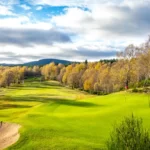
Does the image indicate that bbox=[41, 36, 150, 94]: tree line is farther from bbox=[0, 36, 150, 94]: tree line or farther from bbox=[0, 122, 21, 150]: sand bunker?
bbox=[0, 122, 21, 150]: sand bunker

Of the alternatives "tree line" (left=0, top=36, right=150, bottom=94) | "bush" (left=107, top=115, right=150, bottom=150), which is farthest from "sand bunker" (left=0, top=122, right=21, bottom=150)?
"tree line" (left=0, top=36, right=150, bottom=94)

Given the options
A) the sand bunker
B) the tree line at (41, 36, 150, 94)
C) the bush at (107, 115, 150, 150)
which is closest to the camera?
the bush at (107, 115, 150, 150)

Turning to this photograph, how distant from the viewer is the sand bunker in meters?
29.8

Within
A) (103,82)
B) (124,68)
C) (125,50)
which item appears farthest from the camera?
(103,82)

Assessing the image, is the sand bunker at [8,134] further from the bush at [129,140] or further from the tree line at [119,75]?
the tree line at [119,75]

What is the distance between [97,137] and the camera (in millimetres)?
31109

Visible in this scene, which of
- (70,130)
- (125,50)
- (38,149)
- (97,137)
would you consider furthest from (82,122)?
(125,50)

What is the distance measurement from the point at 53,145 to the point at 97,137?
219 inches

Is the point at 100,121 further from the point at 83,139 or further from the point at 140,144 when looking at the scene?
the point at 140,144

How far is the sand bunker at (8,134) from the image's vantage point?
29.8m

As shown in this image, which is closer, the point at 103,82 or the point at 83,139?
the point at 83,139

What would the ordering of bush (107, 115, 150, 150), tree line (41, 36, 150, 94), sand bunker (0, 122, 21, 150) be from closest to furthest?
bush (107, 115, 150, 150), sand bunker (0, 122, 21, 150), tree line (41, 36, 150, 94)

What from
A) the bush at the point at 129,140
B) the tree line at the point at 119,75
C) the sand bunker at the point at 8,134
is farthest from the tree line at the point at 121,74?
the bush at the point at 129,140

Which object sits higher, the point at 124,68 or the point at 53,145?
the point at 124,68
